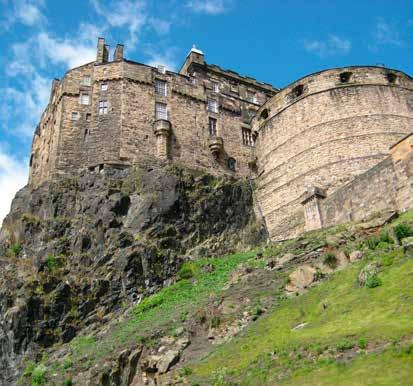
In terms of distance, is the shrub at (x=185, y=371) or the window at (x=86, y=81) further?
the window at (x=86, y=81)

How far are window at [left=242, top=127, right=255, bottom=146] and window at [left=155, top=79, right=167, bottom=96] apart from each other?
5.80 meters

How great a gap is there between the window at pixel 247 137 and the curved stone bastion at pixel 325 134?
131cm

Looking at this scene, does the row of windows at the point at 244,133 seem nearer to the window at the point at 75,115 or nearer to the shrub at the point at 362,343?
the window at the point at 75,115

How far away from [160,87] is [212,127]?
4.07 metres

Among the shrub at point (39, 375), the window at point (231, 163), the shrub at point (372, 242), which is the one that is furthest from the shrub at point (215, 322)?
the window at point (231, 163)

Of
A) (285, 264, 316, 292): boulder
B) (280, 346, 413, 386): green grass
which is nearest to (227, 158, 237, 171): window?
(285, 264, 316, 292): boulder

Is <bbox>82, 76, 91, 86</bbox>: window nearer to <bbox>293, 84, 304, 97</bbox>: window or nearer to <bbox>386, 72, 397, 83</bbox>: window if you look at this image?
<bbox>293, 84, 304, 97</bbox>: window

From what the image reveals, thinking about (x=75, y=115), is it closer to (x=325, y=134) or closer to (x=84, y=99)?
(x=84, y=99)

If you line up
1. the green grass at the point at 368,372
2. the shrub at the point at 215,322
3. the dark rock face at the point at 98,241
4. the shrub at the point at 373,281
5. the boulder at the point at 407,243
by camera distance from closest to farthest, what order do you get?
the green grass at the point at 368,372 < the shrub at the point at 373,281 < the boulder at the point at 407,243 < the shrub at the point at 215,322 < the dark rock face at the point at 98,241

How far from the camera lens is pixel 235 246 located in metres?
30.2

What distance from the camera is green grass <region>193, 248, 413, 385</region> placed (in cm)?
1304

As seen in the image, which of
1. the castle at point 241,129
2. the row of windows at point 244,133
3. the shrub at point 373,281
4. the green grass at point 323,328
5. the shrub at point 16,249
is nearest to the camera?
the green grass at point 323,328

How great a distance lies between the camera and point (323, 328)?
14711 millimetres

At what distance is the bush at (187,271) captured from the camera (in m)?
26.9
